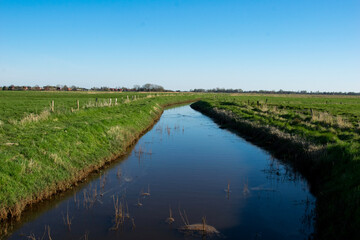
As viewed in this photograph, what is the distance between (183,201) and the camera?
9555mm

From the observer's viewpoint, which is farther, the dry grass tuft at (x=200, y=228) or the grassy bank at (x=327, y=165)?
the dry grass tuft at (x=200, y=228)

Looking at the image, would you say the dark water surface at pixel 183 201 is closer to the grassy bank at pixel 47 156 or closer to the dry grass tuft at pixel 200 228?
the dry grass tuft at pixel 200 228

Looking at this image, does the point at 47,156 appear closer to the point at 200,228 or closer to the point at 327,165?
the point at 200,228

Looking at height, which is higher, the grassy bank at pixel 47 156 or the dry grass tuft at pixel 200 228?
the grassy bank at pixel 47 156

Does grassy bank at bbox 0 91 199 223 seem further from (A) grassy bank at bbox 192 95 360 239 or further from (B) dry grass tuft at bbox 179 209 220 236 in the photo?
(A) grassy bank at bbox 192 95 360 239

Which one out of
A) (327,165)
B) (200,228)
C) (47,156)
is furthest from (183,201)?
(327,165)

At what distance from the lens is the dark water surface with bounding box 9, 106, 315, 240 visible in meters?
7.57

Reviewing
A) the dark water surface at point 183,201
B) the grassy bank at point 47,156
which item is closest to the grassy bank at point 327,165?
the dark water surface at point 183,201

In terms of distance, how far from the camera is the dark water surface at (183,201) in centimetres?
757

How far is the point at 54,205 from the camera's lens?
9094 mm

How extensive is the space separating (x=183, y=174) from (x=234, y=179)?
241cm

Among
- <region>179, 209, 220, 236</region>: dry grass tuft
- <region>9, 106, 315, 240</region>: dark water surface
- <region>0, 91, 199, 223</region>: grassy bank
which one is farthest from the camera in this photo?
<region>0, 91, 199, 223</region>: grassy bank

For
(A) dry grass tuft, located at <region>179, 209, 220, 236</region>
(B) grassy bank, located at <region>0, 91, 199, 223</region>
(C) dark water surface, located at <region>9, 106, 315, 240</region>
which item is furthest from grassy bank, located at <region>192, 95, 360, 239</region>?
(B) grassy bank, located at <region>0, 91, 199, 223</region>

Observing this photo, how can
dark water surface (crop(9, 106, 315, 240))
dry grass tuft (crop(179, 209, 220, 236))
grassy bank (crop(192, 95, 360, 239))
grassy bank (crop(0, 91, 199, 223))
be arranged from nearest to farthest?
grassy bank (crop(192, 95, 360, 239)) < dry grass tuft (crop(179, 209, 220, 236)) < dark water surface (crop(9, 106, 315, 240)) < grassy bank (crop(0, 91, 199, 223))
